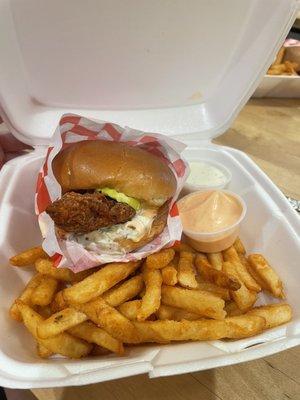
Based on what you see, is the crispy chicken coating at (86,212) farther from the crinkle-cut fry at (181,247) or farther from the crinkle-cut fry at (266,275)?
the crinkle-cut fry at (266,275)

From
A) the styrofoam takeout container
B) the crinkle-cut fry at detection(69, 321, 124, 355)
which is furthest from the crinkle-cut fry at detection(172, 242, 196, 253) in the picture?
the crinkle-cut fry at detection(69, 321, 124, 355)

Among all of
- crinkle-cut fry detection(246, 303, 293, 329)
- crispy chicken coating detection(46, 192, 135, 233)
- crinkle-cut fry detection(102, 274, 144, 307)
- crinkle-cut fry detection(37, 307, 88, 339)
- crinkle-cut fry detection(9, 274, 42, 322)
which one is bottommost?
crinkle-cut fry detection(9, 274, 42, 322)

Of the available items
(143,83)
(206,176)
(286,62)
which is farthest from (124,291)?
(286,62)

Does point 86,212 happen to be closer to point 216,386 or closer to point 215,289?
point 215,289

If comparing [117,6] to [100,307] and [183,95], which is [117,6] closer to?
[183,95]

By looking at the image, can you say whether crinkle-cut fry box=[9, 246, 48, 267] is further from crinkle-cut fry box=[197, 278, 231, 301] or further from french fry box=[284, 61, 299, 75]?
french fry box=[284, 61, 299, 75]

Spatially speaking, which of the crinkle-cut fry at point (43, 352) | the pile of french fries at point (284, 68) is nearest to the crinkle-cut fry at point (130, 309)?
the crinkle-cut fry at point (43, 352)
